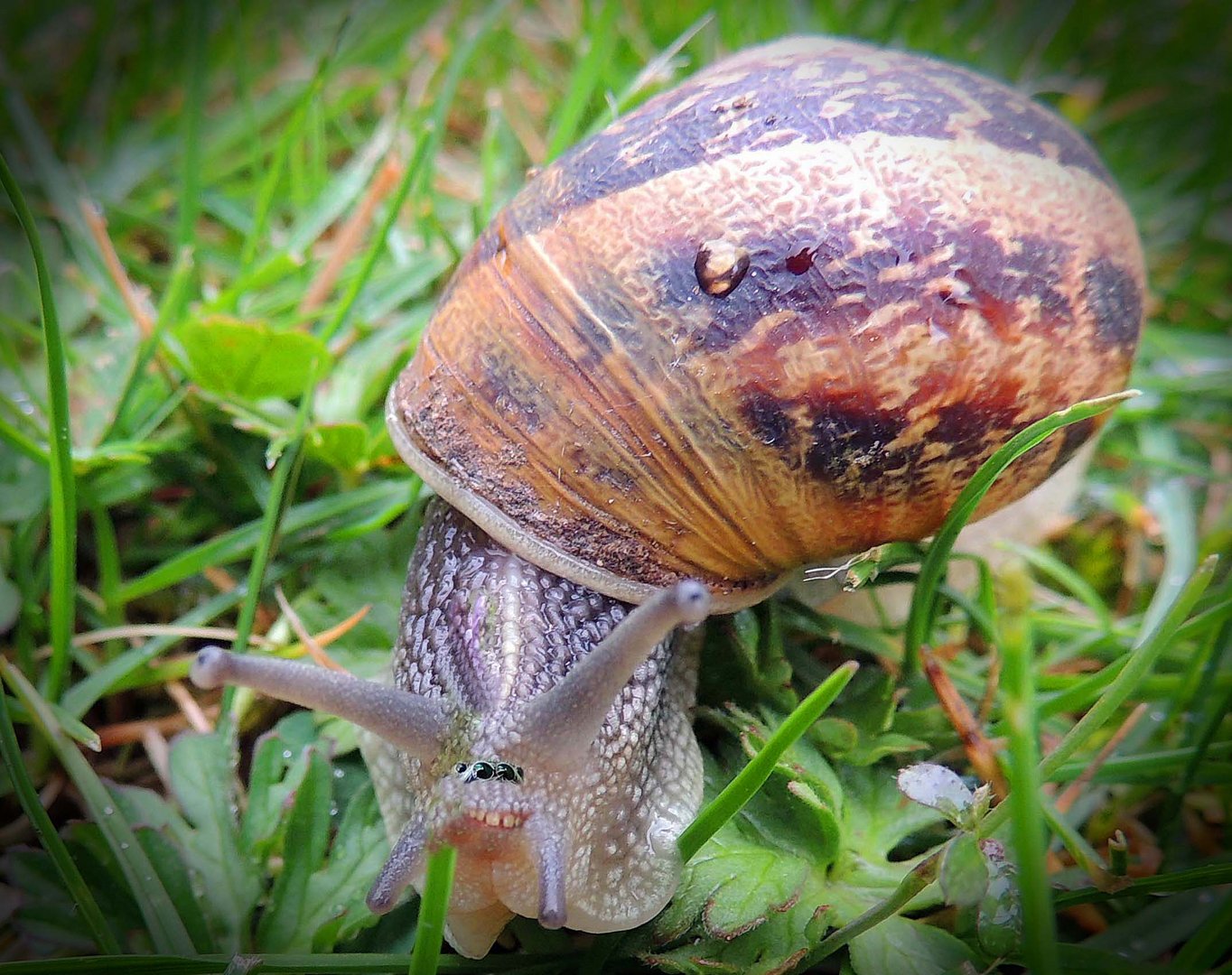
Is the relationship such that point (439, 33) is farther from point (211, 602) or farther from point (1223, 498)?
point (1223, 498)

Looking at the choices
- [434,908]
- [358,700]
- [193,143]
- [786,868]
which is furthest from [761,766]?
[193,143]

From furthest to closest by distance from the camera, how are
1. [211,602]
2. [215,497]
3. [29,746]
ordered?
[215,497] < [211,602] < [29,746]

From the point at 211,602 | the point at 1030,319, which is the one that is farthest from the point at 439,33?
the point at 1030,319

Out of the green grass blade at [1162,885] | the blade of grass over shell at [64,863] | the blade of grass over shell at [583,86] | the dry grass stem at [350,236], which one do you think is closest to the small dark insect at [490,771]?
the blade of grass over shell at [64,863]

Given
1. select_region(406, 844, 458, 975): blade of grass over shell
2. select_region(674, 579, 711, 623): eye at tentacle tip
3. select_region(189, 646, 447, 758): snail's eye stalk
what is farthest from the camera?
select_region(189, 646, 447, 758): snail's eye stalk

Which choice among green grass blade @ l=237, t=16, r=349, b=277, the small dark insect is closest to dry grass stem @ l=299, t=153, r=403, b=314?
green grass blade @ l=237, t=16, r=349, b=277

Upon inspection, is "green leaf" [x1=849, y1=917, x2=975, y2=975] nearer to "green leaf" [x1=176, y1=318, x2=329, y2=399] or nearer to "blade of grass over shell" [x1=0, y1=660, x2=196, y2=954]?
"blade of grass over shell" [x1=0, y1=660, x2=196, y2=954]

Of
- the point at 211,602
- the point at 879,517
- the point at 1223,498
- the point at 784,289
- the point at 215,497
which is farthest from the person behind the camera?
the point at 1223,498
